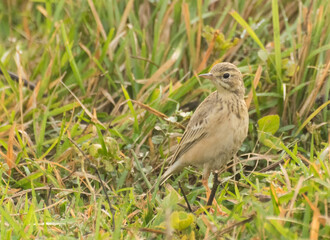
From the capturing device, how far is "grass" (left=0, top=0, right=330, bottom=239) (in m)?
4.08

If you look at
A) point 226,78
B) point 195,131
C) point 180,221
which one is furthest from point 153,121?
point 180,221

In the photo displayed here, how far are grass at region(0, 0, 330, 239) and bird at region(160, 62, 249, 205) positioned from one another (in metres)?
0.21

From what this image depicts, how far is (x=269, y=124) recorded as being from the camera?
532cm

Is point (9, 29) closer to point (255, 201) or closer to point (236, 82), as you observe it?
point (236, 82)

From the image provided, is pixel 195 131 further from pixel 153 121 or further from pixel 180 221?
pixel 180 221

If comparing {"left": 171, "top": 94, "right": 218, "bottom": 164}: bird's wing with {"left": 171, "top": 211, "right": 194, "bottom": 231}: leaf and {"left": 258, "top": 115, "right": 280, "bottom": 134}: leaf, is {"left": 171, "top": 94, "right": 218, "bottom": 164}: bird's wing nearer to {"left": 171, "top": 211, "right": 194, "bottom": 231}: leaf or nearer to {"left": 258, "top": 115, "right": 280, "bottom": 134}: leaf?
{"left": 258, "top": 115, "right": 280, "bottom": 134}: leaf

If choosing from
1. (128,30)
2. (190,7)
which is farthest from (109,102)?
(190,7)

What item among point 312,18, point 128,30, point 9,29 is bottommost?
point 9,29

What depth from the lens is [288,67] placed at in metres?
5.75

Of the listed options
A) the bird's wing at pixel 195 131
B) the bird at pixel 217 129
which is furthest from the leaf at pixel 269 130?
the bird's wing at pixel 195 131

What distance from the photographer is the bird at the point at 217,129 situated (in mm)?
4887

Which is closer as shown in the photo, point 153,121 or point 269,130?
point 269,130

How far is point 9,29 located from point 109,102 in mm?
2447

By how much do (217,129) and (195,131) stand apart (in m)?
0.22
